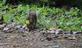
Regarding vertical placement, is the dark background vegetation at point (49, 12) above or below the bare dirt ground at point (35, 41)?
above

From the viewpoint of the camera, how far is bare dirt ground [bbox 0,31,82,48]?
5902mm

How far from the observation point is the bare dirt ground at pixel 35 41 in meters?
5.90

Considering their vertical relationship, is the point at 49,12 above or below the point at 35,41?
above

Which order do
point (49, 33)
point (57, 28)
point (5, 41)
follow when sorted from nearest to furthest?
point (5, 41) < point (49, 33) < point (57, 28)

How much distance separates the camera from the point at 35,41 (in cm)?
621

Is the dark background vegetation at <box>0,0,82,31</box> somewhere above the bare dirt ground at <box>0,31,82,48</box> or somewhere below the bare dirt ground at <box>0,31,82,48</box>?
above

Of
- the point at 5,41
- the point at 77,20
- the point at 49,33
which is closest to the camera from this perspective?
the point at 5,41

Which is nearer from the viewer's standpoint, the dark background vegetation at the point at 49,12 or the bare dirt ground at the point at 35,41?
the bare dirt ground at the point at 35,41

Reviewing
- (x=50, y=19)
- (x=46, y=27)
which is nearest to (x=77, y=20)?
(x=50, y=19)

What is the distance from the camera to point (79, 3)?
31.3 ft

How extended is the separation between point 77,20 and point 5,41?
282cm

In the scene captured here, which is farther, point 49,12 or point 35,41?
point 49,12

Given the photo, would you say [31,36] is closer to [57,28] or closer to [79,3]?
[57,28]

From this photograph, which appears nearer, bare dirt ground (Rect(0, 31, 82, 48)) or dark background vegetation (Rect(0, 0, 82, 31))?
bare dirt ground (Rect(0, 31, 82, 48))
